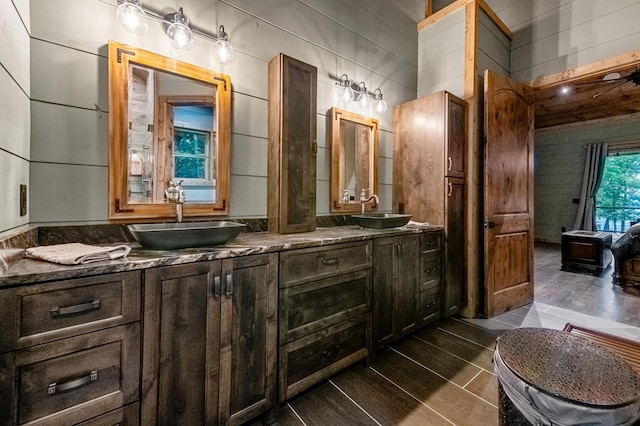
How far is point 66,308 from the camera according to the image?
94 centimetres

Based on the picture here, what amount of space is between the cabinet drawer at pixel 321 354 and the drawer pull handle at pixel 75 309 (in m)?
0.87

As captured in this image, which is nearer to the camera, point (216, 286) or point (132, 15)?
point (216, 286)

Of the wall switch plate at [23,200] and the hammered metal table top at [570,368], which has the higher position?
the wall switch plate at [23,200]

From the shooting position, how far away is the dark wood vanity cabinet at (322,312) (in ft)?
4.98

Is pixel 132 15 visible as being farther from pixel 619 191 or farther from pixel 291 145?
pixel 619 191

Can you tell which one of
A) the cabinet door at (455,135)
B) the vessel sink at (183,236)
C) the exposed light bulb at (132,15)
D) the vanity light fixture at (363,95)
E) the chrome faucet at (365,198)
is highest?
the vanity light fixture at (363,95)

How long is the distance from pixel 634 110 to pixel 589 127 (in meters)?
0.91

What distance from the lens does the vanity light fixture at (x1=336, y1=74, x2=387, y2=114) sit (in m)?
2.55

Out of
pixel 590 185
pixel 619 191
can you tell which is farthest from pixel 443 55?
pixel 619 191

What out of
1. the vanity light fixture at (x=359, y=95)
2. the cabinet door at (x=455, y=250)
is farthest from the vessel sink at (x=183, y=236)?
the cabinet door at (x=455, y=250)

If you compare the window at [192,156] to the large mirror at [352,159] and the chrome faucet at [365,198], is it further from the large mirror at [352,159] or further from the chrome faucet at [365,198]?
the chrome faucet at [365,198]

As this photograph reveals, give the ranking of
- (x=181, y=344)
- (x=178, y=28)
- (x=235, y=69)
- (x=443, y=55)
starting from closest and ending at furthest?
(x=181, y=344) < (x=178, y=28) < (x=235, y=69) < (x=443, y=55)

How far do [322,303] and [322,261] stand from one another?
249 millimetres

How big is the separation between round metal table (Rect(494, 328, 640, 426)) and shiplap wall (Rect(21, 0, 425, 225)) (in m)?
1.64
